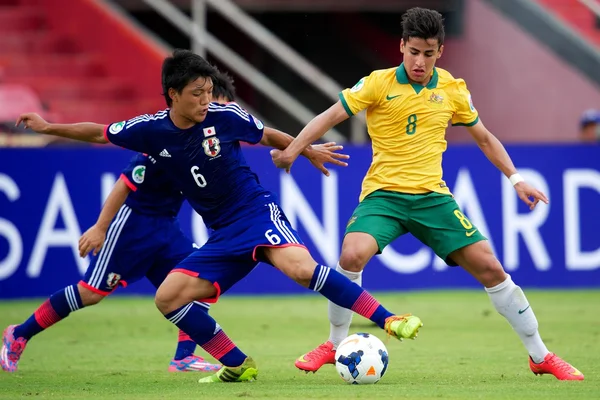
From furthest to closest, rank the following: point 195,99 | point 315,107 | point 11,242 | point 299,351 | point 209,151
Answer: point 315,107 < point 11,242 < point 299,351 < point 209,151 < point 195,99

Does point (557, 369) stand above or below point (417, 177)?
below

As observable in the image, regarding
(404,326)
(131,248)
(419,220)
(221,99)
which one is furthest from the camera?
(131,248)

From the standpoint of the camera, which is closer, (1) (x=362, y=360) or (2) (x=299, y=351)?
(1) (x=362, y=360)

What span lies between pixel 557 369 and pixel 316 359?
4.87 ft

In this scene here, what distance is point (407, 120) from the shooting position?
7.52 meters

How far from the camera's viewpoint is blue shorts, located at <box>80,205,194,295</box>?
334 inches

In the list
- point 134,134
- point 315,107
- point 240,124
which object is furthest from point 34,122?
point 315,107

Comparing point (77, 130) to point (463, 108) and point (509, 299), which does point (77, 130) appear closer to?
point (463, 108)

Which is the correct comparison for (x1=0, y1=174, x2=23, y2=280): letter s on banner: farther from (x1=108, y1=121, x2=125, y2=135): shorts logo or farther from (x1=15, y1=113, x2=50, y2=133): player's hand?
(x1=108, y1=121, x2=125, y2=135): shorts logo

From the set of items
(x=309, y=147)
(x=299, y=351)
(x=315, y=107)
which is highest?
(x=315, y=107)

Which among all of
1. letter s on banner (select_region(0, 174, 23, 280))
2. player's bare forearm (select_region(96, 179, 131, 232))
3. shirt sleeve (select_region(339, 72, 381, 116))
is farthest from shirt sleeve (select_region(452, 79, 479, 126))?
letter s on banner (select_region(0, 174, 23, 280))

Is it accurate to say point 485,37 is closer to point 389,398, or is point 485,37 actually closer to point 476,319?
point 476,319

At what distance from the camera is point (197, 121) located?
23.4 feet

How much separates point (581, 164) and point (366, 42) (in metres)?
7.81
